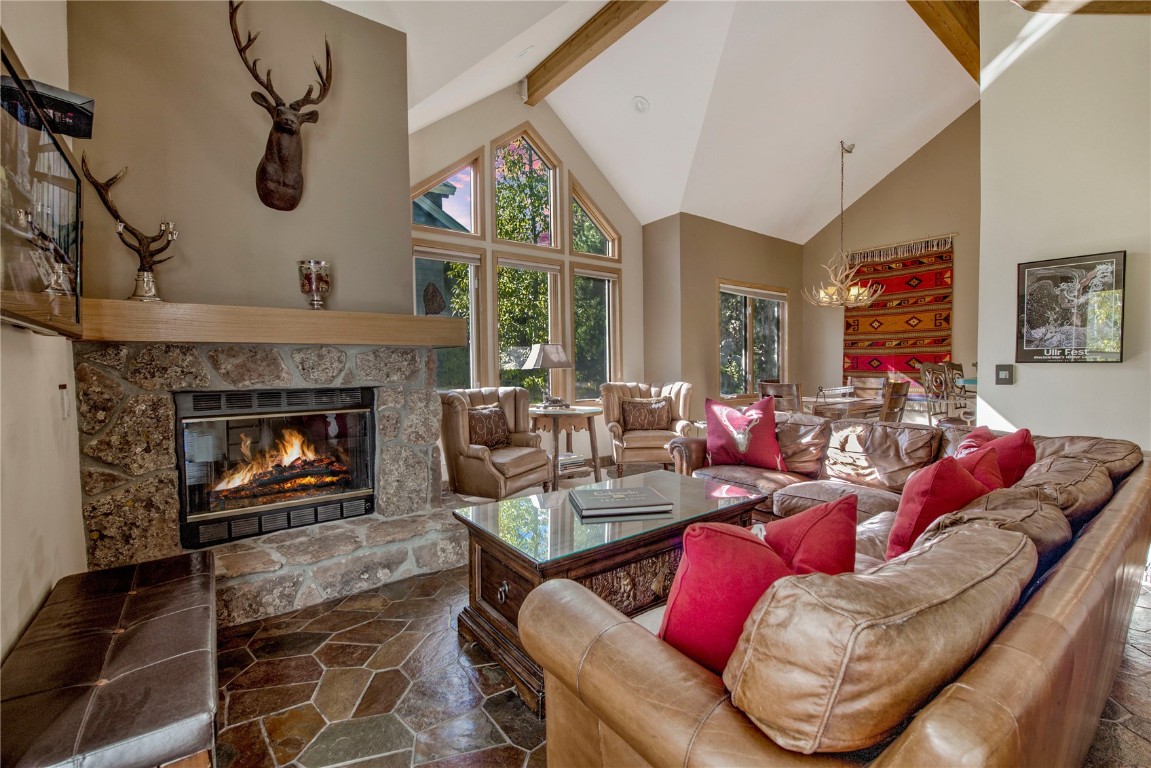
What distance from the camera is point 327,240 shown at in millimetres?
2863

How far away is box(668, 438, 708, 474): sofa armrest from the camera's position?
3.49 metres

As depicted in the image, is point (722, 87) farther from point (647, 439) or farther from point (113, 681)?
point (113, 681)

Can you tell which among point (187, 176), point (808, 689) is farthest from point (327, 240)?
point (808, 689)

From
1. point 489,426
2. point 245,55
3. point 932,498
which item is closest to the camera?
point 932,498

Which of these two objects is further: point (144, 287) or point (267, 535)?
point (267, 535)

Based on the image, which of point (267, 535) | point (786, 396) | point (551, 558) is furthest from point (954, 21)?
point (267, 535)

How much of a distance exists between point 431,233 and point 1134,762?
4.92 meters

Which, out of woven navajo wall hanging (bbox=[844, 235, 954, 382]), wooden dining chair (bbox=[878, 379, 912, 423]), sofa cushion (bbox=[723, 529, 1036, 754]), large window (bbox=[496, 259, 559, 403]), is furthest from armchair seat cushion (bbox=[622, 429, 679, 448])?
sofa cushion (bbox=[723, 529, 1036, 754])

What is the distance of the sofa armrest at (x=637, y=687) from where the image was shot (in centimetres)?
72

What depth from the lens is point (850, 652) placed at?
644mm

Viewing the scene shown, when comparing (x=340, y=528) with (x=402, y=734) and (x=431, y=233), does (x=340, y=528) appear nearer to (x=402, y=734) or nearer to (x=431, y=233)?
(x=402, y=734)

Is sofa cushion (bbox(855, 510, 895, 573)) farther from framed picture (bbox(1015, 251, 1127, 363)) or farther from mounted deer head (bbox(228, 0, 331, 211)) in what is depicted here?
mounted deer head (bbox(228, 0, 331, 211))

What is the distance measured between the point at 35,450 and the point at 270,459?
1179mm

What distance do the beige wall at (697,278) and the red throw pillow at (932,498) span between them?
436cm
